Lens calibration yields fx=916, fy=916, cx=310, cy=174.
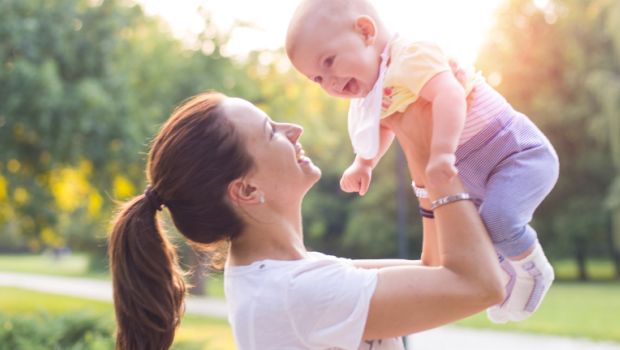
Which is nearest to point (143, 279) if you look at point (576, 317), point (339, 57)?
point (339, 57)

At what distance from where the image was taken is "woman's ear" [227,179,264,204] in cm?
200

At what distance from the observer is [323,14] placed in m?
1.98

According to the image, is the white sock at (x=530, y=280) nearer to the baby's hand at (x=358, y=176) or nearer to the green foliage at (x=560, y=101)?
the baby's hand at (x=358, y=176)

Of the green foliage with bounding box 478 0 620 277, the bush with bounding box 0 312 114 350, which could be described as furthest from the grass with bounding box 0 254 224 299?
the bush with bounding box 0 312 114 350

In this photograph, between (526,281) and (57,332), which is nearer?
(526,281)

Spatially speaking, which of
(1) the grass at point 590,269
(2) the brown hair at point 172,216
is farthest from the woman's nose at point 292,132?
(1) the grass at point 590,269

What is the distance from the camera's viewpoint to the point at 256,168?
199 cm

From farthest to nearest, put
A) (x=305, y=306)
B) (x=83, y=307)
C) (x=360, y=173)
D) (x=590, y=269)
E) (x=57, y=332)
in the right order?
(x=590, y=269) → (x=83, y=307) → (x=57, y=332) → (x=360, y=173) → (x=305, y=306)

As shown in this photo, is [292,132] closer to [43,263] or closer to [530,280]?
[530,280]

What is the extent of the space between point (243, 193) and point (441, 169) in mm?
470

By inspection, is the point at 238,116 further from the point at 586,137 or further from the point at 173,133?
the point at 586,137

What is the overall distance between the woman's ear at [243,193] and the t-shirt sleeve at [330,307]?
0.21 metres

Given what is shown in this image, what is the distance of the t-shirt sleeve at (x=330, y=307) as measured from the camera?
186cm

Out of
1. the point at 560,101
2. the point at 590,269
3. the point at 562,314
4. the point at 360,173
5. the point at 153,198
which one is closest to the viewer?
the point at 153,198
